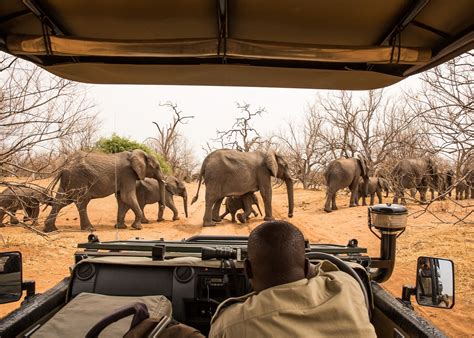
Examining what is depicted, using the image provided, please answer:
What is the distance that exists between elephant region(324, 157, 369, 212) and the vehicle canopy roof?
51.0ft

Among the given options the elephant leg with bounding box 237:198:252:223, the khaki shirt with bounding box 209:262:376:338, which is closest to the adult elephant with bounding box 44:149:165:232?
the elephant leg with bounding box 237:198:252:223

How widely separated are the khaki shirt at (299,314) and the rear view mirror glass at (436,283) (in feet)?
3.92

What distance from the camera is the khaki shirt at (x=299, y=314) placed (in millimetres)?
1257

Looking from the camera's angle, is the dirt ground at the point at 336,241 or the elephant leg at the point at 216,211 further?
the elephant leg at the point at 216,211

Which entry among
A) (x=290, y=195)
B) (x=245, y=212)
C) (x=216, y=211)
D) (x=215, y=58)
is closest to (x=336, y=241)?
(x=290, y=195)

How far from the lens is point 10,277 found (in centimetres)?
244

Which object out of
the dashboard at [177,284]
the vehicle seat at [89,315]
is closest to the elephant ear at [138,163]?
the dashboard at [177,284]

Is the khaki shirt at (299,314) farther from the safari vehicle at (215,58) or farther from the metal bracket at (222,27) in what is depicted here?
the metal bracket at (222,27)

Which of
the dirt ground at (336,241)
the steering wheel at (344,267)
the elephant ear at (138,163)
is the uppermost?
the elephant ear at (138,163)

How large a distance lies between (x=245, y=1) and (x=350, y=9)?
586mm

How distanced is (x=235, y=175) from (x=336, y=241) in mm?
4523

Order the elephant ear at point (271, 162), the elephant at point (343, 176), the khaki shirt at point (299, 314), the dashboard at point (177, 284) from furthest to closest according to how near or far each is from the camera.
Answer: the elephant at point (343, 176) < the elephant ear at point (271, 162) < the dashboard at point (177, 284) < the khaki shirt at point (299, 314)

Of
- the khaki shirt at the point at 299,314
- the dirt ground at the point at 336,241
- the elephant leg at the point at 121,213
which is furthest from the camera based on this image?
the elephant leg at the point at 121,213

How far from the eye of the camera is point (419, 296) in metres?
2.39
